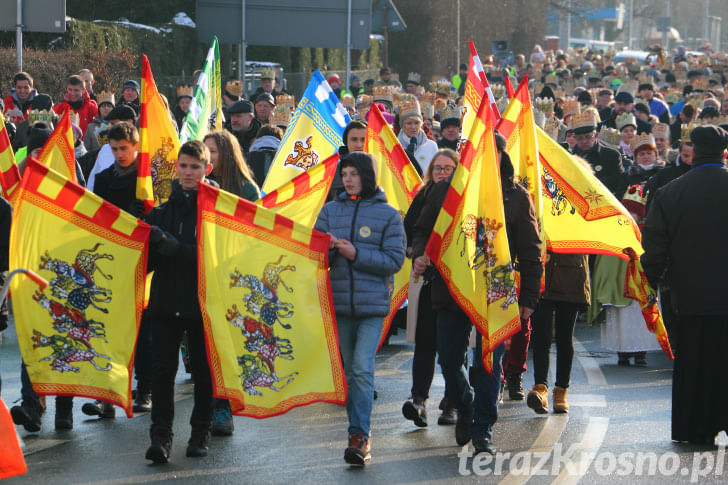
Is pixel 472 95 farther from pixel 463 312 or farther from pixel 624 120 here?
pixel 624 120

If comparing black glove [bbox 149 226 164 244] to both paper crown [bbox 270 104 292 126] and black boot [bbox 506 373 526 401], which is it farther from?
paper crown [bbox 270 104 292 126]

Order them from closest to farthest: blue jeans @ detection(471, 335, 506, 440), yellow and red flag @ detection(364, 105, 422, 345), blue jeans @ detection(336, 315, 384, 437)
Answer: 1. blue jeans @ detection(336, 315, 384, 437)
2. blue jeans @ detection(471, 335, 506, 440)
3. yellow and red flag @ detection(364, 105, 422, 345)

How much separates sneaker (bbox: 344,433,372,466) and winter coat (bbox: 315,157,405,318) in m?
0.68

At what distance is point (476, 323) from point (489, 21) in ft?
→ 152

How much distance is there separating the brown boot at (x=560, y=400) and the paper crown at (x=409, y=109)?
4667 mm

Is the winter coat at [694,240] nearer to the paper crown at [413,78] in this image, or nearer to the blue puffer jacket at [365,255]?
the blue puffer jacket at [365,255]

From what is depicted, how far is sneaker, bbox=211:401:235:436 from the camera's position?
26.8 feet

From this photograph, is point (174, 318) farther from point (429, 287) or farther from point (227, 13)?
point (227, 13)

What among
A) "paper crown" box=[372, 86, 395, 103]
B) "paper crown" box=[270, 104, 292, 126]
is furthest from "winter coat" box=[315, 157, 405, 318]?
"paper crown" box=[372, 86, 395, 103]

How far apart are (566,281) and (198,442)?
2896mm

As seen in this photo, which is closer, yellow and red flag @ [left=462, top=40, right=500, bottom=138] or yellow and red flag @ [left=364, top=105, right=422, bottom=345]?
yellow and red flag @ [left=462, top=40, right=500, bottom=138]

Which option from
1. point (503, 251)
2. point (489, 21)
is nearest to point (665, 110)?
point (503, 251)

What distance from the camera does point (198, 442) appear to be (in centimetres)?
759

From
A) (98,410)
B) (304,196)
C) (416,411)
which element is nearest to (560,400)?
(416,411)
